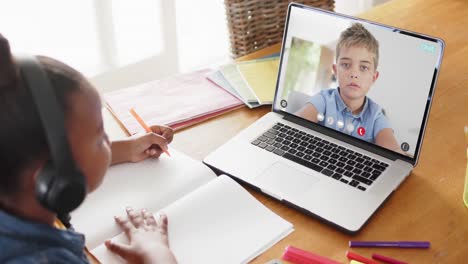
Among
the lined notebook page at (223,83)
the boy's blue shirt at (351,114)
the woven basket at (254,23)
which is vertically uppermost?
the woven basket at (254,23)

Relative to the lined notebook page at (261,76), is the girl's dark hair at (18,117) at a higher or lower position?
higher

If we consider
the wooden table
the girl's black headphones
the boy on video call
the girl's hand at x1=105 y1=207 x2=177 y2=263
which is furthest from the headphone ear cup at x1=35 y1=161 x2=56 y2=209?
the boy on video call

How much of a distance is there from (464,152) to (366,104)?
0.71 ft

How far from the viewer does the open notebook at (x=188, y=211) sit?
880mm

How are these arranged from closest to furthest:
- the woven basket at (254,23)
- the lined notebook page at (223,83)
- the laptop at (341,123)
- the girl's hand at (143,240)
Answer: the girl's hand at (143,240) < the laptop at (341,123) < the lined notebook page at (223,83) < the woven basket at (254,23)

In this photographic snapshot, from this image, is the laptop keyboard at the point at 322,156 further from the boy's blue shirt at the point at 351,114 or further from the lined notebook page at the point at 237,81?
the lined notebook page at the point at 237,81

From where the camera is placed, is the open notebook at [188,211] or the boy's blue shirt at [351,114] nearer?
the open notebook at [188,211]

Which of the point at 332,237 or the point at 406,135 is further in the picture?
the point at 406,135

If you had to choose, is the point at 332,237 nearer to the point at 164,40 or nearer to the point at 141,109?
the point at 141,109

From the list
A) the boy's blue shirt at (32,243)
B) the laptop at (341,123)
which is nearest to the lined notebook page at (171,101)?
the laptop at (341,123)

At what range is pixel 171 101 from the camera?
130 centimetres

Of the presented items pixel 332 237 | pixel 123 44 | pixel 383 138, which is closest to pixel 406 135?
pixel 383 138

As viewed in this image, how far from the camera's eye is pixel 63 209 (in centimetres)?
66

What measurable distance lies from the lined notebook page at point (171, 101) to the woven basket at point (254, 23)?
0.18m
